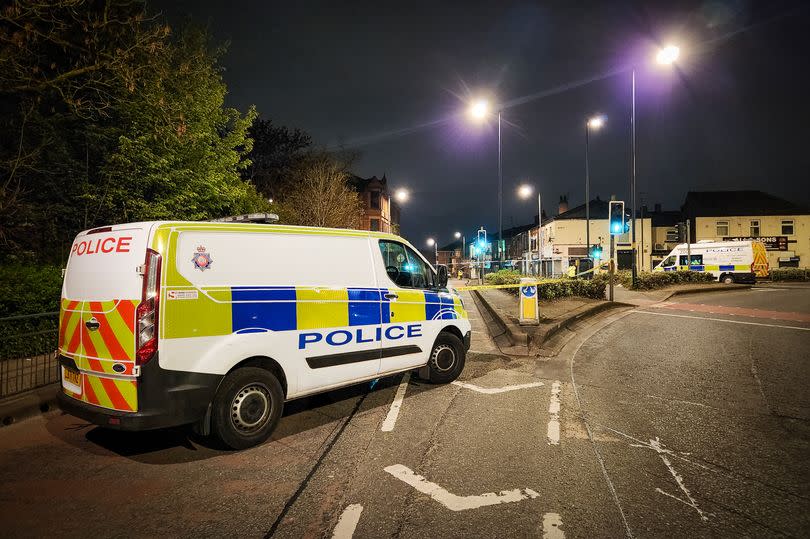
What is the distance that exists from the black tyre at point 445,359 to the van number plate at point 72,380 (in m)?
3.90

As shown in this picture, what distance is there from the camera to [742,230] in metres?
48.3

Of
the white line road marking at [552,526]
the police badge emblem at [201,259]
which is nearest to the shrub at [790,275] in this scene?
the white line road marking at [552,526]

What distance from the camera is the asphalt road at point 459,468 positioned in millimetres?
2713

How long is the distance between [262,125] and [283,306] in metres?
35.4

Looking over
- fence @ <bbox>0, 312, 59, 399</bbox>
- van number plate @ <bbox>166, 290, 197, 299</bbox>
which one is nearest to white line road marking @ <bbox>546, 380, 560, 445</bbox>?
van number plate @ <bbox>166, 290, 197, 299</bbox>

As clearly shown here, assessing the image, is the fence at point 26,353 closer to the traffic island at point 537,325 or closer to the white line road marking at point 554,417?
the white line road marking at point 554,417

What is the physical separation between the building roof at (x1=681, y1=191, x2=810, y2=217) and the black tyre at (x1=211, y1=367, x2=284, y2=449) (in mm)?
59537

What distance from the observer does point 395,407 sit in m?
5.03

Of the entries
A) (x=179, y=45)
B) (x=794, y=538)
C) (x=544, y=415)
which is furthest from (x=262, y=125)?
(x=794, y=538)

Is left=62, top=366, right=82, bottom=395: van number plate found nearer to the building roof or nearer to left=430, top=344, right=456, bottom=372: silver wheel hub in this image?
left=430, top=344, right=456, bottom=372: silver wheel hub

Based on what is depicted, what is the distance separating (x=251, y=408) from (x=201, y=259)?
146cm

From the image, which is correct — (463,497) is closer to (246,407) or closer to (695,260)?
(246,407)

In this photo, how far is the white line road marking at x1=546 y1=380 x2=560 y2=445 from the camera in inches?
159

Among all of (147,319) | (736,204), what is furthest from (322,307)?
(736,204)
